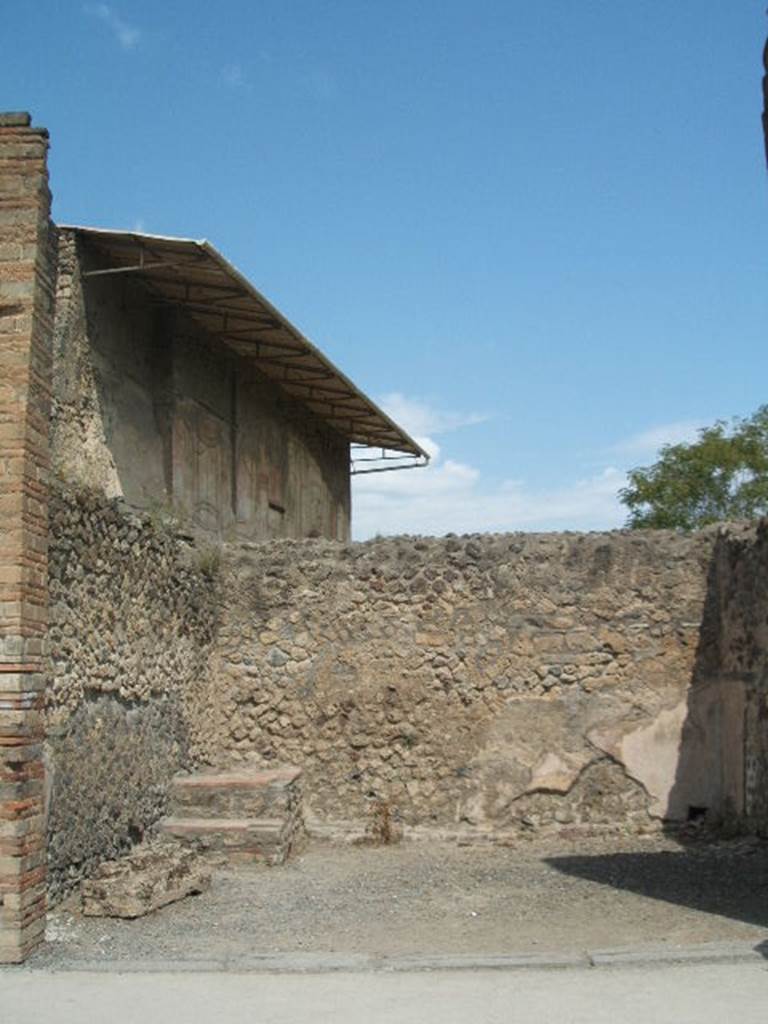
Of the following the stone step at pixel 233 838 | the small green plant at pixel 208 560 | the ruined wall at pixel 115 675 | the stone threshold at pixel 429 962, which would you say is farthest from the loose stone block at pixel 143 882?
the small green plant at pixel 208 560

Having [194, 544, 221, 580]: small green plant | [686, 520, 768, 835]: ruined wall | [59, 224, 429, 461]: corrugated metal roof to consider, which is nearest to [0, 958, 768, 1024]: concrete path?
[686, 520, 768, 835]: ruined wall

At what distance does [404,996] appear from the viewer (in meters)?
5.26

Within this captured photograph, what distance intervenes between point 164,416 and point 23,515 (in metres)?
5.34

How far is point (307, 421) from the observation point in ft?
52.0

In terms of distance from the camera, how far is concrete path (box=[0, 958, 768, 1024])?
490 cm

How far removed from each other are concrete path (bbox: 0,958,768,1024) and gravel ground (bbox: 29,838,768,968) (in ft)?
1.39

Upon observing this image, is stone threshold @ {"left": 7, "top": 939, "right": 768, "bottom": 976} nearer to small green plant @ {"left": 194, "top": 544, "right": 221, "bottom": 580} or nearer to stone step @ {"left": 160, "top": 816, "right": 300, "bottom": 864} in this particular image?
stone step @ {"left": 160, "top": 816, "right": 300, "bottom": 864}

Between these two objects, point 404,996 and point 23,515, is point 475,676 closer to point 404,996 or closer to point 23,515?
point 23,515

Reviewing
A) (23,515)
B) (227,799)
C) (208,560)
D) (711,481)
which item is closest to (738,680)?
(227,799)

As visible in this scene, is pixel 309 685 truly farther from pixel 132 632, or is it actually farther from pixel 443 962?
pixel 443 962

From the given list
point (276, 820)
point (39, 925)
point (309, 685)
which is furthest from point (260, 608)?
point (39, 925)

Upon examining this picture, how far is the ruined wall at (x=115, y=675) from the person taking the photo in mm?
7266

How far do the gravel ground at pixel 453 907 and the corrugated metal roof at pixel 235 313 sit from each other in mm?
4836

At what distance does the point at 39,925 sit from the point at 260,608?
4631 millimetres
